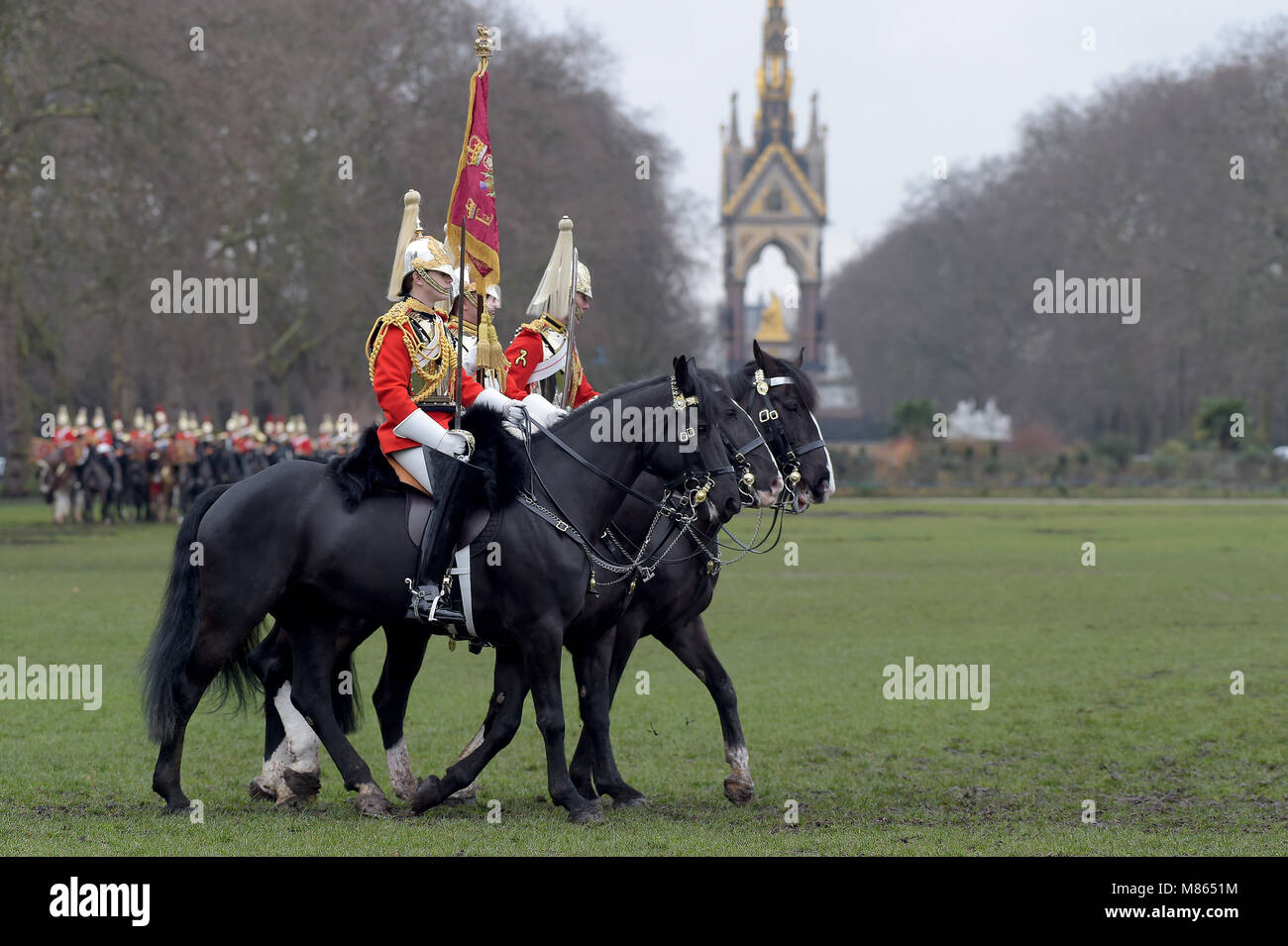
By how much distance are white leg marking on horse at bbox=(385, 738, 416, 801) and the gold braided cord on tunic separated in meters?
1.78

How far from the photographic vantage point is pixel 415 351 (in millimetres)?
8281

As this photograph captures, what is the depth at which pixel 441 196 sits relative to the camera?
134 ft

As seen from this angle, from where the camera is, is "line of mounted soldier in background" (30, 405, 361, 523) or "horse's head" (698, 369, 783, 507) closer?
"horse's head" (698, 369, 783, 507)

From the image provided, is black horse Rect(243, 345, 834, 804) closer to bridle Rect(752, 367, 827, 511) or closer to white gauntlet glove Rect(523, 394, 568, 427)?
bridle Rect(752, 367, 827, 511)

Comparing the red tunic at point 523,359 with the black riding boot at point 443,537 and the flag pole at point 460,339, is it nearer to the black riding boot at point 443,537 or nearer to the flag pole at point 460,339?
the flag pole at point 460,339

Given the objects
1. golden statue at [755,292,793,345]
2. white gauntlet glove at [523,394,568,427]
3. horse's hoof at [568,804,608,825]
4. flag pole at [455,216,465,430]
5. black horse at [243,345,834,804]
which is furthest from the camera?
golden statue at [755,292,793,345]

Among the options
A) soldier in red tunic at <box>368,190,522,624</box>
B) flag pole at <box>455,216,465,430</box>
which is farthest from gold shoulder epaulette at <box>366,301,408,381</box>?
flag pole at <box>455,216,465,430</box>

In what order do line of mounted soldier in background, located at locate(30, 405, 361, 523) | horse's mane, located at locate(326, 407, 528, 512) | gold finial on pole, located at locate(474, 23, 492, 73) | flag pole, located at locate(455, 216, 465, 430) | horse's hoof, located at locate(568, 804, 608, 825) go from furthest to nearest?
line of mounted soldier in background, located at locate(30, 405, 361, 523) → gold finial on pole, located at locate(474, 23, 492, 73) → flag pole, located at locate(455, 216, 465, 430) → horse's mane, located at locate(326, 407, 528, 512) → horse's hoof, located at locate(568, 804, 608, 825)

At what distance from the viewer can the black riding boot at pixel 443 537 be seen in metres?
7.95

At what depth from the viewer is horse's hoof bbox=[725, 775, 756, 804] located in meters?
8.43

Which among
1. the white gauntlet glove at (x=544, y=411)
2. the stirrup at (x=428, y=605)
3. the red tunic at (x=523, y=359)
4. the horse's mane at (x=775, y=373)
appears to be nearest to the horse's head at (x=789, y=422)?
the horse's mane at (x=775, y=373)

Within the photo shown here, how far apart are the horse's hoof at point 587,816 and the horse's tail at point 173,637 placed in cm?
200

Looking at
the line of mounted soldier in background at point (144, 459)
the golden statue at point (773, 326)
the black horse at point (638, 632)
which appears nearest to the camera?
the black horse at point (638, 632)

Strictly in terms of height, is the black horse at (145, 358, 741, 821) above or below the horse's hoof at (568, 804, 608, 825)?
above
